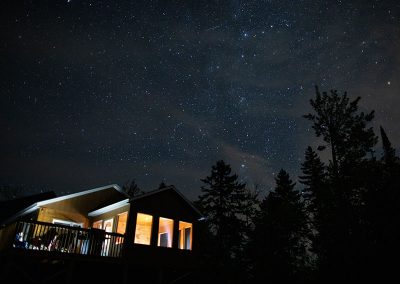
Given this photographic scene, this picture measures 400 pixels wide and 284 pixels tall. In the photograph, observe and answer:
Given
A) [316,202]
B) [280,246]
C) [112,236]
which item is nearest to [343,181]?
[316,202]

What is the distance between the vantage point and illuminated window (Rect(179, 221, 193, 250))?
19.1 meters

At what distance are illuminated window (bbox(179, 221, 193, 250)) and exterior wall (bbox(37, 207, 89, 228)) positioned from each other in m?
6.40

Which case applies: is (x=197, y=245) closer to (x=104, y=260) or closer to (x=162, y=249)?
(x=162, y=249)

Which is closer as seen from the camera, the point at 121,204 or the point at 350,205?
the point at 121,204

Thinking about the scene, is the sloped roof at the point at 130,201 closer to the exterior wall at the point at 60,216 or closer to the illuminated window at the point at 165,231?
the exterior wall at the point at 60,216

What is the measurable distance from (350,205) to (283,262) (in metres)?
7.34

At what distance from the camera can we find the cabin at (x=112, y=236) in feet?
49.1

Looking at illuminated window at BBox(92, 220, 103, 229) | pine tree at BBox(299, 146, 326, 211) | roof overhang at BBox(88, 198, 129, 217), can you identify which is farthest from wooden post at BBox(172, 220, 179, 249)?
pine tree at BBox(299, 146, 326, 211)

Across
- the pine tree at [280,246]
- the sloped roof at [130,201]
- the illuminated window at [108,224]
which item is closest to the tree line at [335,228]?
the pine tree at [280,246]

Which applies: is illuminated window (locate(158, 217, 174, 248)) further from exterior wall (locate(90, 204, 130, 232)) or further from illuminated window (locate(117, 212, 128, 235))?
exterior wall (locate(90, 204, 130, 232))

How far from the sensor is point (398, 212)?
61.1 ft

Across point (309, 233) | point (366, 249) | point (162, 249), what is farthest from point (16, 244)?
Answer: point (309, 233)

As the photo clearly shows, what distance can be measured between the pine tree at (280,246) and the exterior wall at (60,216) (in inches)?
546

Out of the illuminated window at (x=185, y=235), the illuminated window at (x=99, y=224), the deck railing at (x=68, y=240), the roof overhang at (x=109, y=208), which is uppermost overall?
the roof overhang at (x=109, y=208)
